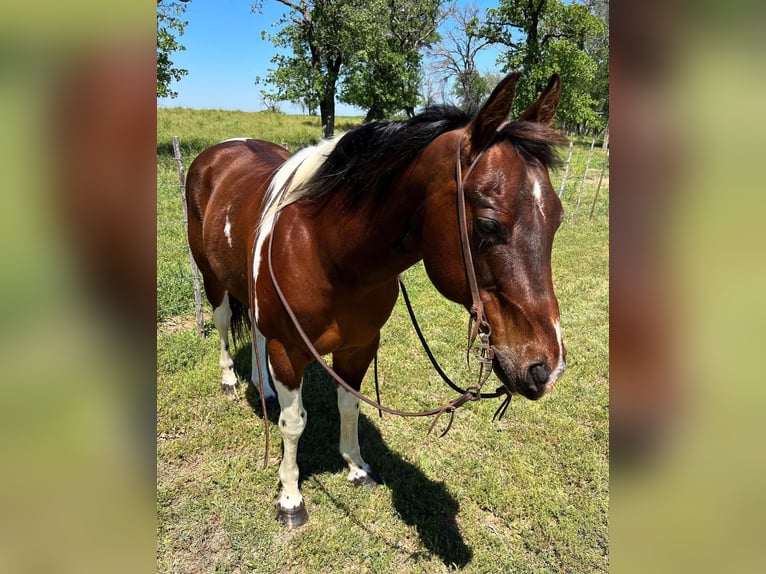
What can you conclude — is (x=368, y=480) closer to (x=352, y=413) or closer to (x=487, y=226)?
(x=352, y=413)

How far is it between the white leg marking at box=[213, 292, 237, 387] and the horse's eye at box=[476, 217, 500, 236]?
2909 mm

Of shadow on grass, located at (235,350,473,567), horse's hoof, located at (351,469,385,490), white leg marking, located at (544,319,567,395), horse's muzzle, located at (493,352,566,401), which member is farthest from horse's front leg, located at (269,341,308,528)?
white leg marking, located at (544,319,567,395)

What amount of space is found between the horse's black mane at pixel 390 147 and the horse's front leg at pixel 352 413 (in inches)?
41.7

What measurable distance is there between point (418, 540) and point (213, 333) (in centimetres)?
302

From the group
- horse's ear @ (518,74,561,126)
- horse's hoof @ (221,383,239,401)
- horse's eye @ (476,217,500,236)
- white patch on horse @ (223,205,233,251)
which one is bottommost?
horse's hoof @ (221,383,239,401)

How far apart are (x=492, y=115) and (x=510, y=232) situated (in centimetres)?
39

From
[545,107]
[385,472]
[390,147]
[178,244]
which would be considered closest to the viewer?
[545,107]

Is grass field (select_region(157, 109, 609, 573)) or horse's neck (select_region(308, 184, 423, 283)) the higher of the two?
horse's neck (select_region(308, 184, 423, 283))

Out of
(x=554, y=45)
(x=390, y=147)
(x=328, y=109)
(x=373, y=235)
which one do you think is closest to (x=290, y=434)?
(x=373, y=235)

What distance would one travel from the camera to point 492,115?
139cm

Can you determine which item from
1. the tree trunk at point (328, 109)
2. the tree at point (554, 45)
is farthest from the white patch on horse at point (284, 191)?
the tree at point (554, 45)

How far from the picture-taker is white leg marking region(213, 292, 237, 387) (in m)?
3.62

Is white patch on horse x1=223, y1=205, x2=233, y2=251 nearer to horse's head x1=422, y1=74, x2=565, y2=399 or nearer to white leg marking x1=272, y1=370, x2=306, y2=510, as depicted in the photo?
white leg marking x1=272, y1=370, x2=306, y2=510
